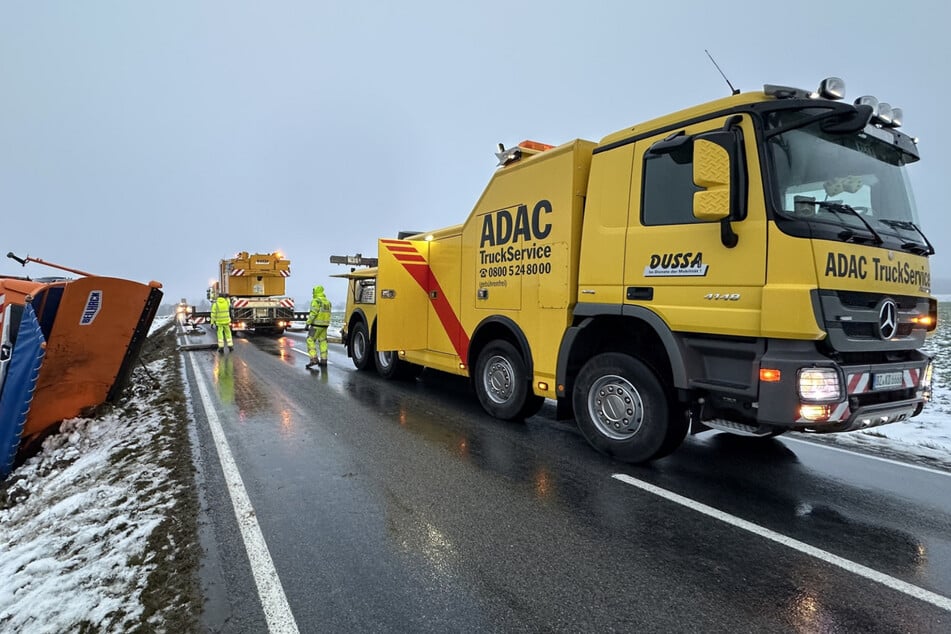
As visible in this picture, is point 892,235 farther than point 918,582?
Yes

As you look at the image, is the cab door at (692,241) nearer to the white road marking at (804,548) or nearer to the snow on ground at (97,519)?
the white road marking at (804,548)

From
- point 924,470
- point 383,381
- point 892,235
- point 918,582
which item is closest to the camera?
point 918,582

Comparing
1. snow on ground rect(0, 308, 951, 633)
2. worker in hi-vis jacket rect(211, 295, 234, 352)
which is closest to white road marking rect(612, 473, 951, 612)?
snow on ground rect(0, 308, 951, 633)

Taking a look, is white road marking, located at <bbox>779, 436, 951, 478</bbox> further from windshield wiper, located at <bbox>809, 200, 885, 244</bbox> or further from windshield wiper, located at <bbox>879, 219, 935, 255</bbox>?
windshield wiper, located at <bbox>809, 200, 885, 244</bbox>

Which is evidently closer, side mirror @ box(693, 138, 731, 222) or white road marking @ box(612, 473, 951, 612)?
white road marking @ box(612, 473, 951, 612)

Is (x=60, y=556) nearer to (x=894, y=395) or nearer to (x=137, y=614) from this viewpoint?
(x=137, y=614)

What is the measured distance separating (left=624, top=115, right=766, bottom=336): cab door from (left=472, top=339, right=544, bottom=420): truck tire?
1883 mm

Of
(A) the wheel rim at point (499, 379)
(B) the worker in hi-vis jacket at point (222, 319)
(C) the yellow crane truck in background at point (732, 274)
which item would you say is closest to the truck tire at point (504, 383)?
(A) the wheel rim at point (499, 379)

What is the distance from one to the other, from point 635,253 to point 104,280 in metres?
6.19

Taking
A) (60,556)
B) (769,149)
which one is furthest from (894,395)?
(60,556)

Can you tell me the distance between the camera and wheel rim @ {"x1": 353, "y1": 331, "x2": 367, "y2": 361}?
9.66m

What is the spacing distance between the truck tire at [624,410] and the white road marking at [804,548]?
383 millimetres

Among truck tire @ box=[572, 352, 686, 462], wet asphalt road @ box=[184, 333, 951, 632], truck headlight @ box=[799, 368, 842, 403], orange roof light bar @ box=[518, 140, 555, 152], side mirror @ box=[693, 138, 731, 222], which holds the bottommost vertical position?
wet asphalt road @ box=[184, 333, 951, 632]

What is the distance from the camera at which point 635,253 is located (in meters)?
4.29
